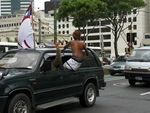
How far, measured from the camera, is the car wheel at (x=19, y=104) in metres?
6.71

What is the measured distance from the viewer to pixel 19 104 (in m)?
6.93

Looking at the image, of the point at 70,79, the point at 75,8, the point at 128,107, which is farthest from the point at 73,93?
the point at 75,8

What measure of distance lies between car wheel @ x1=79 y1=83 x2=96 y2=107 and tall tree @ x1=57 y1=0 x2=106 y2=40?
22677 mm

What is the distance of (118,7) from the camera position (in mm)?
32469

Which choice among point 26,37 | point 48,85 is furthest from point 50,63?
point 26,37

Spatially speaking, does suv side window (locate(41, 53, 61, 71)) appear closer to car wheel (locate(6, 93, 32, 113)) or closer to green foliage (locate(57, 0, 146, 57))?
car wheel (locate(6, 93, 32, 113))

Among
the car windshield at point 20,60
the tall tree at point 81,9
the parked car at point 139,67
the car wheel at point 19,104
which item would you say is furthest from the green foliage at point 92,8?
the car wheel at point 19,104

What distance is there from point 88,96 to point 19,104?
294cm

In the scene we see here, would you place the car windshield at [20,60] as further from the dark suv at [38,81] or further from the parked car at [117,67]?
the parked car at [117,67]

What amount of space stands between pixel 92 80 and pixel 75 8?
23.7 metres

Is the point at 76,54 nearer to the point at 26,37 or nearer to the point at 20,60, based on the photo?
the point at 20,60

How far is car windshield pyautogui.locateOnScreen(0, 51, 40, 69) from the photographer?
24.8 ft

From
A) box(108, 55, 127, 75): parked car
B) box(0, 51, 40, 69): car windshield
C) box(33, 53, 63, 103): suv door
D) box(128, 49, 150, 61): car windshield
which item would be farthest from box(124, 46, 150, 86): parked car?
box(0, 51, 40, 69): car windshield

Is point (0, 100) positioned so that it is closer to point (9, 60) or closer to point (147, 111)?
point (9, 60)
